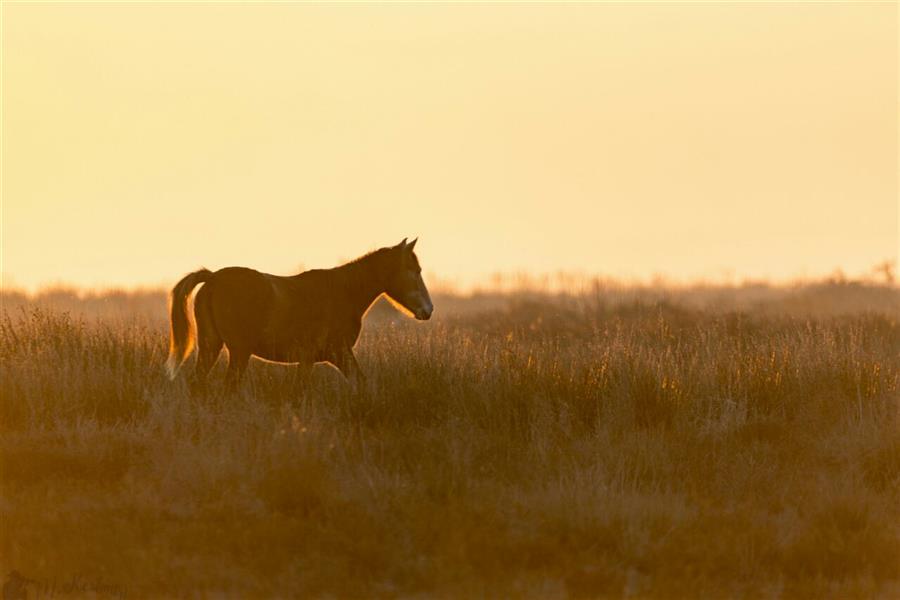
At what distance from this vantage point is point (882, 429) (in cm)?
1117

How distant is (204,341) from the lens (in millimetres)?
11914

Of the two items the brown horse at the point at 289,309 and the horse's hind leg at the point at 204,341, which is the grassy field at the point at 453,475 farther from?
the brown horse at the point at 289,309

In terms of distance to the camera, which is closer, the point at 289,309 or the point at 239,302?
the point at 239,302

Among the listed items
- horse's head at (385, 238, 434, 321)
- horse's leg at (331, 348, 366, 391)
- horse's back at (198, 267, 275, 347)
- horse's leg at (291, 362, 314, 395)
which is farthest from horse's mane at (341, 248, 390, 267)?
horse's leg at (291, 362, 314, 395)

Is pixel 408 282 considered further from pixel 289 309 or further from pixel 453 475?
pixel 453 475

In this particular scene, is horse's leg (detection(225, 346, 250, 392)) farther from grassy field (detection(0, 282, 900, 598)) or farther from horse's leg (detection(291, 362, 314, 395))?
horse's leg (detection(291, 362, 314, 395))

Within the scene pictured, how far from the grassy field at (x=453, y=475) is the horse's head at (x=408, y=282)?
2.14 ft

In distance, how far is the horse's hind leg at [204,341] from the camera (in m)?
11.8

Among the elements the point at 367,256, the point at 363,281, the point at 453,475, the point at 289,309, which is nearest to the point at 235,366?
the point at 289,309

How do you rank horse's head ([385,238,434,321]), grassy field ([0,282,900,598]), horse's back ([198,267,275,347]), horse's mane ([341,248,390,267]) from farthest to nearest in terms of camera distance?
horse's mane ([341,248,390,267]), horse's head ([385,238,434,321]), horse's back ([198,267,275,347]), grassy field ([0,282,900,598])

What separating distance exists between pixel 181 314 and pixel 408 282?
2.24 metres

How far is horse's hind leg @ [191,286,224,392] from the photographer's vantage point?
1175 centimetres

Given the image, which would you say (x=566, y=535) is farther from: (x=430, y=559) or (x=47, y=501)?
(x=47, y=501)

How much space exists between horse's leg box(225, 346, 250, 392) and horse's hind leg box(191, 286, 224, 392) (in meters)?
0.21
